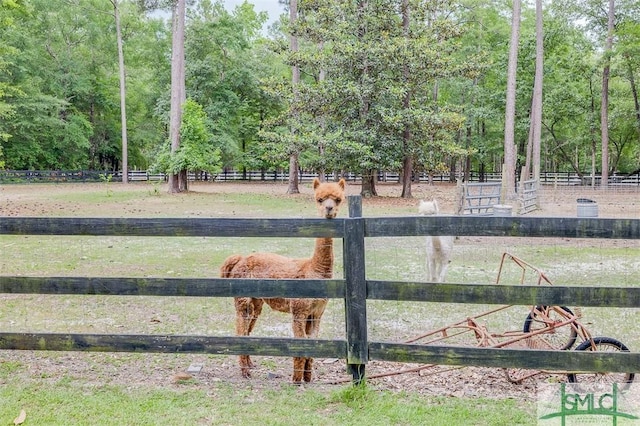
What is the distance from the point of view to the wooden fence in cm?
346

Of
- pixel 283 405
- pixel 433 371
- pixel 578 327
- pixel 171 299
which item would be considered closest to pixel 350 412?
pixel 283 405

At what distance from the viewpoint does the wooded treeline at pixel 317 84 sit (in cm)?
2317

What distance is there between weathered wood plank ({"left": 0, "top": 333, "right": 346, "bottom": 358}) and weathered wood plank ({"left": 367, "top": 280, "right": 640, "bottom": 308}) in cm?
53

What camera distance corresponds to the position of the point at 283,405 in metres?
3.60

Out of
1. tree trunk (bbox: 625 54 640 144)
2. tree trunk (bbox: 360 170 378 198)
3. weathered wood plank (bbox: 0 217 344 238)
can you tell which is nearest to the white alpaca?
weathered wood plank (bbox: 0 217 344 238)

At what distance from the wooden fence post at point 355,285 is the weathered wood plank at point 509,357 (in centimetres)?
11

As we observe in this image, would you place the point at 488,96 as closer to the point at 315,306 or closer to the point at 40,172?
the point at 40,172

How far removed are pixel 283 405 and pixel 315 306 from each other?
807mm

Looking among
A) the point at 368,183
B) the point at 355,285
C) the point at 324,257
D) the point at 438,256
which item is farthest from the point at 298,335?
the point at 368,183

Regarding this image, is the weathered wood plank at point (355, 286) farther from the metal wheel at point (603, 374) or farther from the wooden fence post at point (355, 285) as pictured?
the metal wheel at point (603, 374)

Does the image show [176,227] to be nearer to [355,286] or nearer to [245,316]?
[245,316]

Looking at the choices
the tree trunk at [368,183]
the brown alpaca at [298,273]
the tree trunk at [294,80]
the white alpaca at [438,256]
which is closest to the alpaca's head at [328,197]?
the brown alpaca at [298,273]

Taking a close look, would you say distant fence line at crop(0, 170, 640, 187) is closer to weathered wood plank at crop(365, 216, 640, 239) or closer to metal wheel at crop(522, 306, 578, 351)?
metal wheel at crop(522, 306, 578, 351)

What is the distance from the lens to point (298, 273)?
4.15 meters
